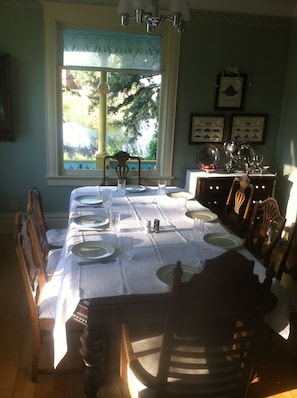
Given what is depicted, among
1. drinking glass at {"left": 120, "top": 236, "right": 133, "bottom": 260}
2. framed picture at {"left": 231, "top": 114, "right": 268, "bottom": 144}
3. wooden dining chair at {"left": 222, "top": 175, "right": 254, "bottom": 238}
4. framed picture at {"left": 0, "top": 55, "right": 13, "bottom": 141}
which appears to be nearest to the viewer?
drinking glass at {"left": 120, "top": 236, "right": 133, "bottom": 260}

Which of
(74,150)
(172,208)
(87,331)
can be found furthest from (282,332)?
(74,150)

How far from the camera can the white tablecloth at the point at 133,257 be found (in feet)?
5.06

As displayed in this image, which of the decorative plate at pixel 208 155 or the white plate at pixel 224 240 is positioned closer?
the white plate at pixel 224 240

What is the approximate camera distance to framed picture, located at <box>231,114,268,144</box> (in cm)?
417

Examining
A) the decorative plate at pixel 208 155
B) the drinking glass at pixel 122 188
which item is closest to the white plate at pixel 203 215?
the drinking glass at pixel 122 188

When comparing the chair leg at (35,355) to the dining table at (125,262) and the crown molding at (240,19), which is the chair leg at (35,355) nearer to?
the dining table at (125,262)

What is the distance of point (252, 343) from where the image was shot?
1290 mm

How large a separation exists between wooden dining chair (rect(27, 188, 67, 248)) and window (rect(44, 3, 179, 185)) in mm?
1299

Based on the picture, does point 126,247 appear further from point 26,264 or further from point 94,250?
Result: point 26,264

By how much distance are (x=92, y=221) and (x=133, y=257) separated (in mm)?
589

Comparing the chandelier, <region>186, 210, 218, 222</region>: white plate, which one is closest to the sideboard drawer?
<region>186, 210, 218, 222</region>: white plate

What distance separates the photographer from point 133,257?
184 cm

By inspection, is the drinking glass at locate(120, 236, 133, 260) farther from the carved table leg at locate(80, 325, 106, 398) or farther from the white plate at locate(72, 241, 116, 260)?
the carved table leg at locate(80, 325, 106, 398)

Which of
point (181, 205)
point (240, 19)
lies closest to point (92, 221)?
point (181, 205)
